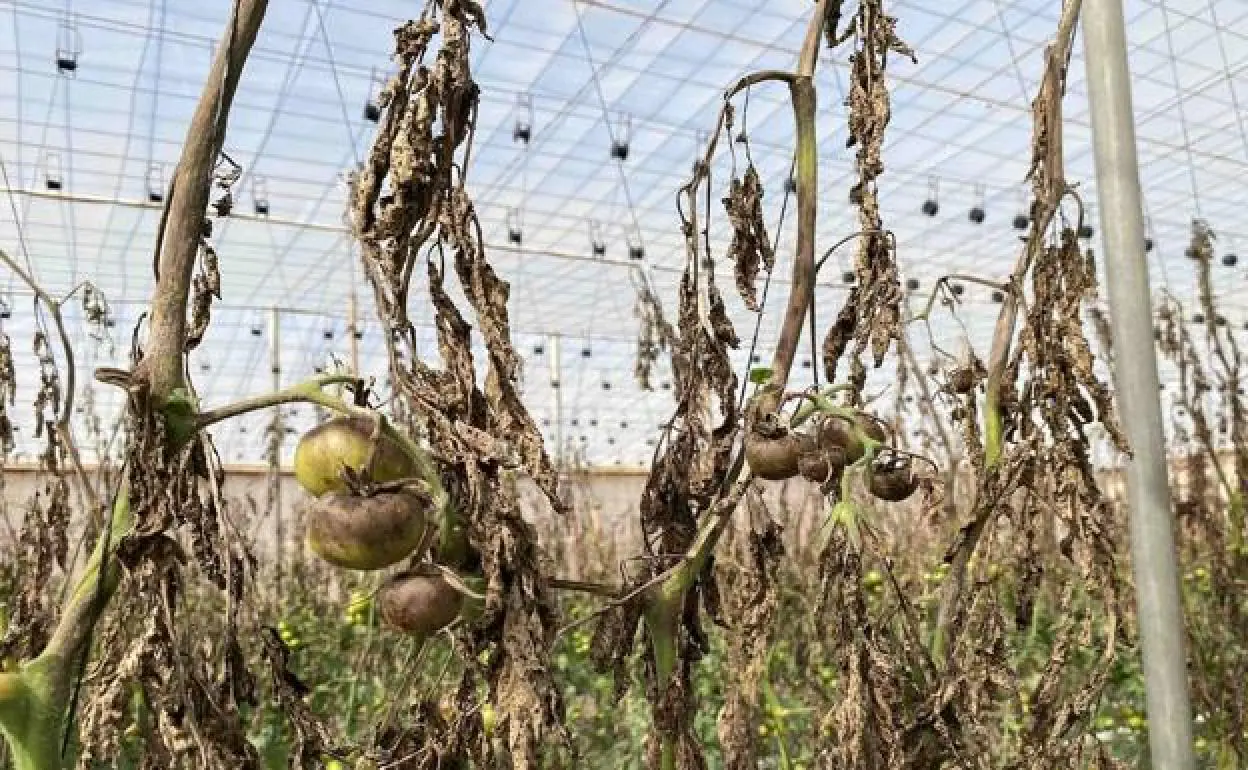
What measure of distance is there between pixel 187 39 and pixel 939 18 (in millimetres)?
6194

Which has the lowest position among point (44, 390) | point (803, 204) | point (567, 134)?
point (44, 390)

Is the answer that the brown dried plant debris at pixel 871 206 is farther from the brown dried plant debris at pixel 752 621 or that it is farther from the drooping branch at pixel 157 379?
the drooping branch at pixel 157 379

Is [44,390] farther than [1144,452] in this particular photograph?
Yes

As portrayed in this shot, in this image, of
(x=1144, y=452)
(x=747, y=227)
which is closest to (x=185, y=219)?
(x=747, y=227)

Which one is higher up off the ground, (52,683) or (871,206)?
(871,206)

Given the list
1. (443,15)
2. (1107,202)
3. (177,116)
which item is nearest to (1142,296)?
(1107,202)

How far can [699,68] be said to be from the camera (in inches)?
417

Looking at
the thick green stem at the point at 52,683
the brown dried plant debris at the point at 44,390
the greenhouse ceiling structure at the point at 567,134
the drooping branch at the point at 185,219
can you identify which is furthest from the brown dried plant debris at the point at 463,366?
the greenhouse ceiling structure at the point at 567,134

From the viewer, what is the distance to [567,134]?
1188 cm

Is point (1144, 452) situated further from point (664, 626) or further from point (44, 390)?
point (44, 390)

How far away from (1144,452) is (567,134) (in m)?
10.9

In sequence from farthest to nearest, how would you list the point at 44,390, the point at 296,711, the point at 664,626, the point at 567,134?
1. the point at 567,134
2. the point at 44,390
3. the point at 664,626
4. the point at 296,711

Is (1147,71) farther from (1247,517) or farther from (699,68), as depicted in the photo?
(1247,517)

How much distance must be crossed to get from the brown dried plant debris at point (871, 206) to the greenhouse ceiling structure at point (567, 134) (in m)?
5.34
